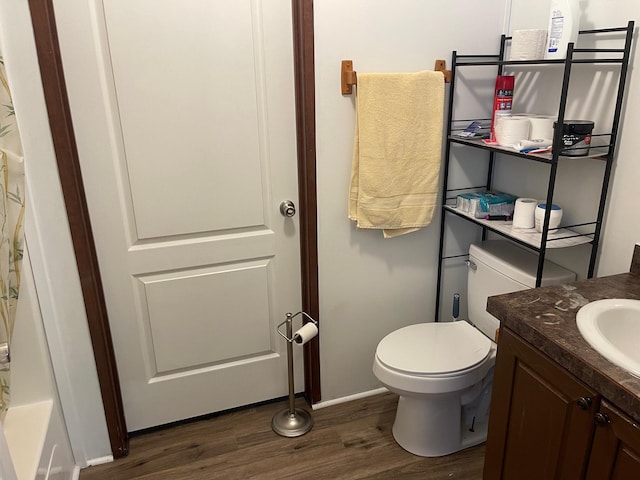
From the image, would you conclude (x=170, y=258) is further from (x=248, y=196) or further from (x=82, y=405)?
(x=82, y=405)

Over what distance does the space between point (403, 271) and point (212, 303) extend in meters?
0.84

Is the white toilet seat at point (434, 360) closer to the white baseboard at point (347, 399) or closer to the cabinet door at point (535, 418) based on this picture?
the cabinet door at point (535, 418)

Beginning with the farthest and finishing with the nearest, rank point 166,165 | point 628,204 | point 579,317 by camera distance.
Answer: point 166,165 < point 628,204 < point 579,317

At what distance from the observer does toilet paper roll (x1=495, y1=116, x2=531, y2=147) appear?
1.72 metres

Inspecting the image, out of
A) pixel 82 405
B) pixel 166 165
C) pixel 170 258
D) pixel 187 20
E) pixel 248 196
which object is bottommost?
pixel 82 405

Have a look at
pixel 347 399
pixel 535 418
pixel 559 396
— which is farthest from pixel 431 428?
pixel 559 396

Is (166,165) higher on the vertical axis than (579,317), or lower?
higher

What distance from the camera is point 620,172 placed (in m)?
1.57

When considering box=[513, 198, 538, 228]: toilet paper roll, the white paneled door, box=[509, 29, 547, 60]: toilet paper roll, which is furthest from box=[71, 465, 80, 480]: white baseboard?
box=[509, 29, 547, 60]: toilet paper roll

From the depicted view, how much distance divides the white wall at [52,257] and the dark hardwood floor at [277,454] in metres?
0.21

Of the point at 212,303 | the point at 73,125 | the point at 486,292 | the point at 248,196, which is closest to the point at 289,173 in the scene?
the point at 248,196

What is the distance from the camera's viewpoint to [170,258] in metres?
1.91

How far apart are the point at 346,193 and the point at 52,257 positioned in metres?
1.10

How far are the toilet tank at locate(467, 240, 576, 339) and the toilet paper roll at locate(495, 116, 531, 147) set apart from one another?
1.48 ft
